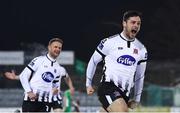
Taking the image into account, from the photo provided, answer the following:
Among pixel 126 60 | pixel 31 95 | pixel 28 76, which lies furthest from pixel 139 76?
pixel 28 76

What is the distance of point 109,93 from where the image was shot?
8.47 meters

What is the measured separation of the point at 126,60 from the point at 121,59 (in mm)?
64

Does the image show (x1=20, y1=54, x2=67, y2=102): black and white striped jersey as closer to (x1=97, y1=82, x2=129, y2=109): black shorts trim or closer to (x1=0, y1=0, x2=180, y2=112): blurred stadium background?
(x1=97, y1=82, x2=129, y2=109): black shorts trim

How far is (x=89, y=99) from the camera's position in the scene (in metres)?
23.9

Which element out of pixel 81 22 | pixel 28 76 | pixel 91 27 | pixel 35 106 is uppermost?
pixel 81 22

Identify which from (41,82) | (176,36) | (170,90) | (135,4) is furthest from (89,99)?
(176,36)

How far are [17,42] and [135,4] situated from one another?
691 centimetres

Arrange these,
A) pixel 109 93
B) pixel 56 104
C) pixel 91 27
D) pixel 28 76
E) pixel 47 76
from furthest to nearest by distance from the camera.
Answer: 1. pixel 91 27
2. pixel 56 104
3. pixel 47 76
4. pixel 28 76
5. pixel 109 93

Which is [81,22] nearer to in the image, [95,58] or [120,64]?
[95,58]

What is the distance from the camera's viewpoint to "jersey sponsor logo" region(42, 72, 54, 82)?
1198cm

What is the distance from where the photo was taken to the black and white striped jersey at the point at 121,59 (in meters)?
8.50

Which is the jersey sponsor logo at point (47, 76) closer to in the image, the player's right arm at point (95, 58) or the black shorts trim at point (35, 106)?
the black shorts trim at point (35, 106)

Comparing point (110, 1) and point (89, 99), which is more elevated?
point (110, 1)

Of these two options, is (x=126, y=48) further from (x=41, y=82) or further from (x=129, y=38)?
(x=41, y=82)
